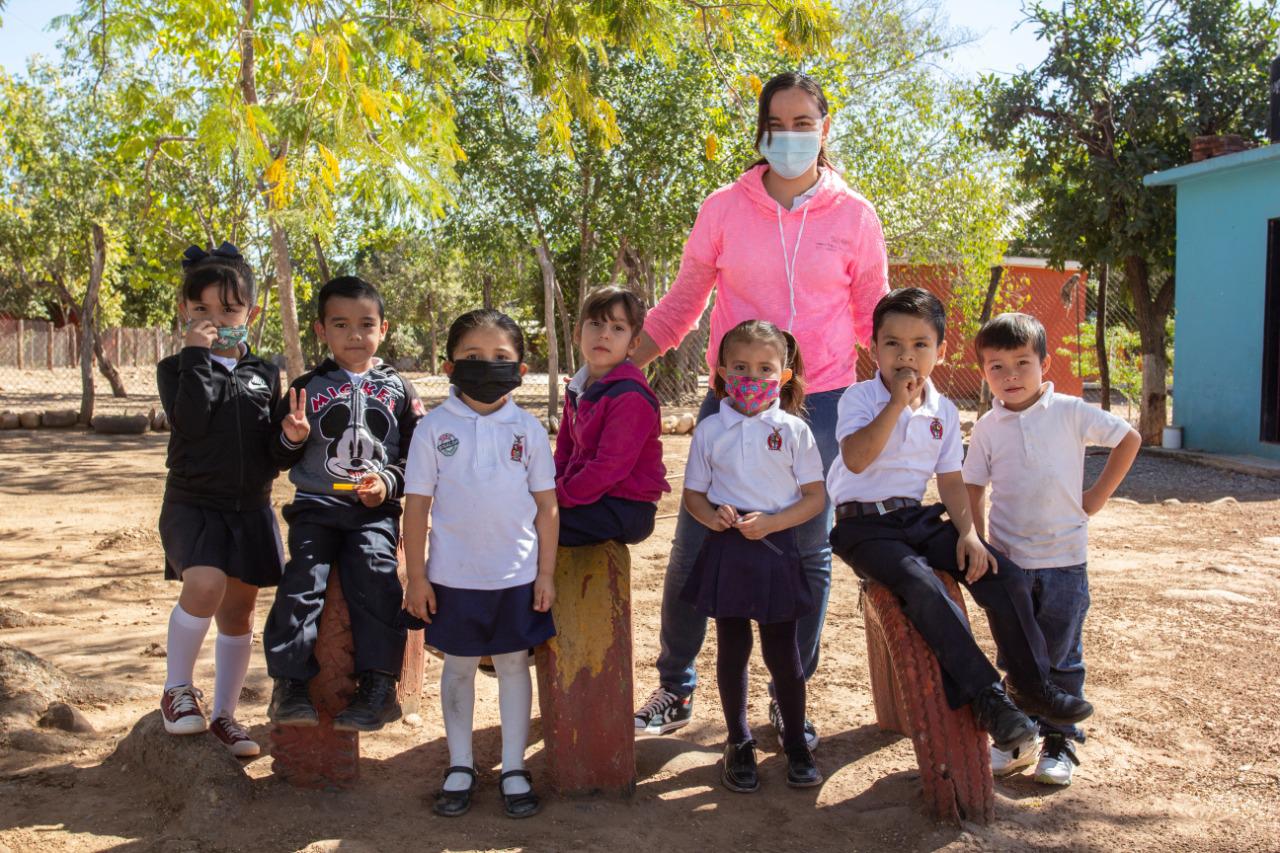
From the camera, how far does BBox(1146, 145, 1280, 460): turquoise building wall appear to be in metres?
10.6

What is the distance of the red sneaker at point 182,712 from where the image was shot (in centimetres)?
310

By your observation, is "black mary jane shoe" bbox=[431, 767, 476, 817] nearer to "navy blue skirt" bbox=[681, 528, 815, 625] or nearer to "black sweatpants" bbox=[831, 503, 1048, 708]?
"navy blue skirt" bbox=[681, 528, 815, 625]

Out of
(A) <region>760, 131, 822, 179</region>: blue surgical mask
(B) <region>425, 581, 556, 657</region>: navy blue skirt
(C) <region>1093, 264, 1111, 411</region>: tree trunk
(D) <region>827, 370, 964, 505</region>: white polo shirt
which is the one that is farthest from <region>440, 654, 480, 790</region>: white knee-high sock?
(C) <region>1093, 264, 1111, 411</region>: tree trunk

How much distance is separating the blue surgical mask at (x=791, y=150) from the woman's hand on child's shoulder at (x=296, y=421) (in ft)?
5.28

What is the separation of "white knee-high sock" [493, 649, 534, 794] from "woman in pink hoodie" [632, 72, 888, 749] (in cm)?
61

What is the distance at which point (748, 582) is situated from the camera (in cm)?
313

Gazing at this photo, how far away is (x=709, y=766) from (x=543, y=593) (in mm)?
841

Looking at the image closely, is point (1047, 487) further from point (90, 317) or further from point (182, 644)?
point (90, 317)

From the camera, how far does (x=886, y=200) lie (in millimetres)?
18094

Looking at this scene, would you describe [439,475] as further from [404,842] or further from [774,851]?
[774,851]

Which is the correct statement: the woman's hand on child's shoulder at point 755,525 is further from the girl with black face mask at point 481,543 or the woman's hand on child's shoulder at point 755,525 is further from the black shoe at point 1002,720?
the black shoe at point 1002,720

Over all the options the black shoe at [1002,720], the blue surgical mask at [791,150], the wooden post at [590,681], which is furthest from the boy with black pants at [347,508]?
the black shoe at [1002,720]

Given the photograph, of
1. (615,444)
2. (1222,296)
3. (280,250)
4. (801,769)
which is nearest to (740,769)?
(801,769)

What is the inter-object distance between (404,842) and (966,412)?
1711 cm
